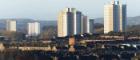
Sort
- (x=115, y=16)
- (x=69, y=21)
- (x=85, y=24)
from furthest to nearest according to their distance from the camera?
(x=115, y=16) < (x=85, y=24) < (x=69, y=21)

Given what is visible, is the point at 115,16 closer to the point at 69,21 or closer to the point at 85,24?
the point at 85,24

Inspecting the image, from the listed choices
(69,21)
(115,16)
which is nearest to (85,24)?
(115,16)

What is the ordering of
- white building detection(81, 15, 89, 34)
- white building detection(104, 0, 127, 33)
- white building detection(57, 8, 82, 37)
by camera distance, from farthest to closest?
white building detection(104, 0, 127, 33), white building detection(81, 15, 89, 34), white building detection(57, 8, 82, 37)

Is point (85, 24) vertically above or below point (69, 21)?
below

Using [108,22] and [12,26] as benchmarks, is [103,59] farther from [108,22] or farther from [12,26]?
[12,26]

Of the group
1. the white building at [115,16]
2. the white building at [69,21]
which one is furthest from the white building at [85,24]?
the white building at [115,16]

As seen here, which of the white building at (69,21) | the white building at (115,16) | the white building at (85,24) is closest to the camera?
the white building at (69,21)

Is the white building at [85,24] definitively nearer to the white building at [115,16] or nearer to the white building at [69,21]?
the white building at [69,21]

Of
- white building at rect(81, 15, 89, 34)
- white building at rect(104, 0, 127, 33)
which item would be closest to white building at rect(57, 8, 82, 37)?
white building at rect(81, 15, 89, 34)

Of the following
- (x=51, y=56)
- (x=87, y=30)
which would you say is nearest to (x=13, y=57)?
(x=51, y=56)

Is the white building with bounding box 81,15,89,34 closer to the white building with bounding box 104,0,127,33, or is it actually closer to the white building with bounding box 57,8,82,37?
the white building with bounding box 57,8,82,37
